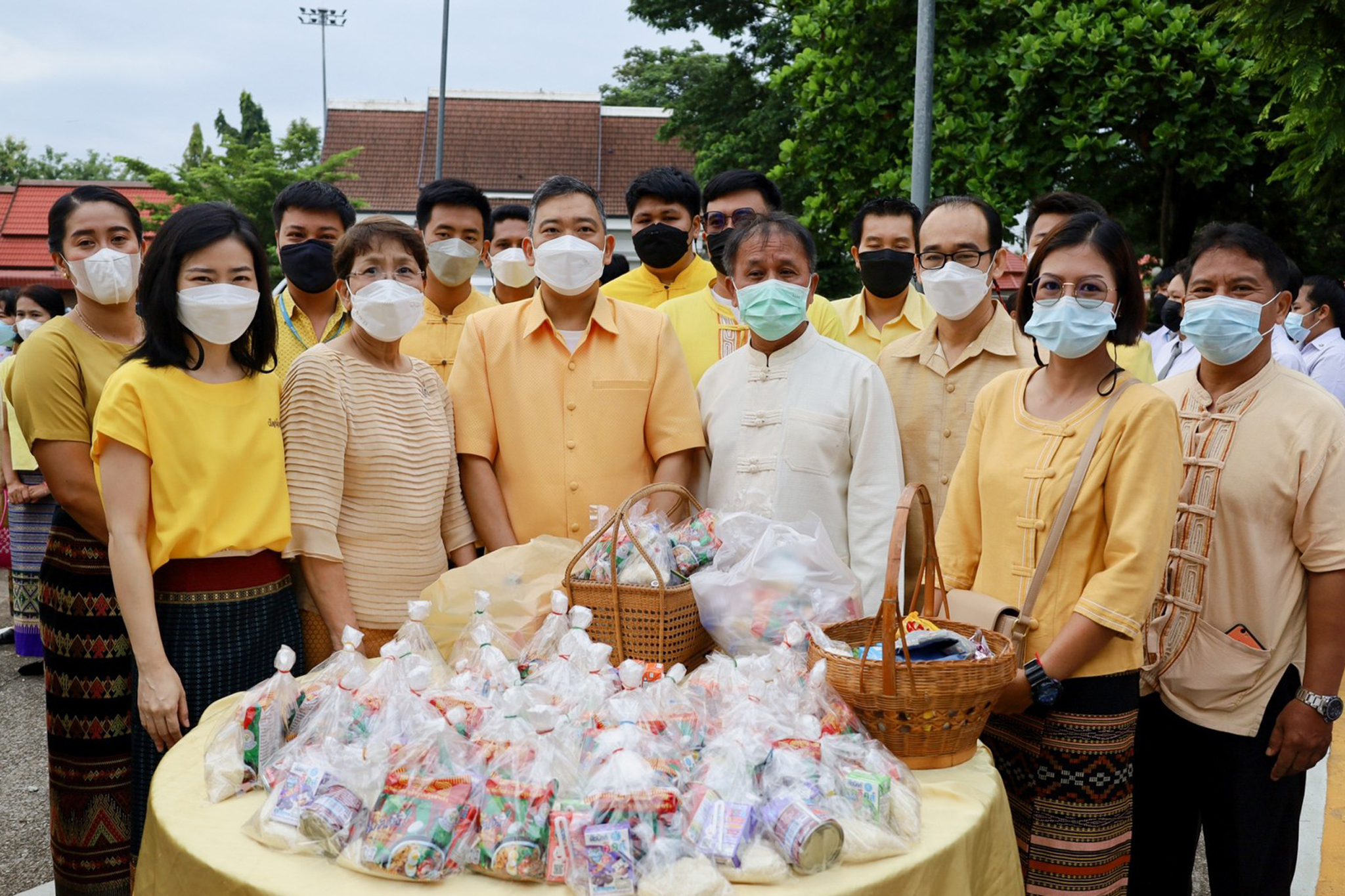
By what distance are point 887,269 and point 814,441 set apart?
1559 millimetres

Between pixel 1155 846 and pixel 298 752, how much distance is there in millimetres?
2581

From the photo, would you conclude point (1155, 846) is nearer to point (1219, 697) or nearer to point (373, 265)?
point (1219, 697)

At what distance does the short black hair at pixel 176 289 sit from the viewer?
286cm

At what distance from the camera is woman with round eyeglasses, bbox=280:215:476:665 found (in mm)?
3047

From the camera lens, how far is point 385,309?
10.5 ft

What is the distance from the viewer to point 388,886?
1.80 metres

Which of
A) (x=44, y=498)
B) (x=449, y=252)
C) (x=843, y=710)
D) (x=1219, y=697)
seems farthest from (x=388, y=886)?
(x=44, y=498)

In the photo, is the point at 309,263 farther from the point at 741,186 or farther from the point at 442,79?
the point at 442,79

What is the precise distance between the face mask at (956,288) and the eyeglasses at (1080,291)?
844 mm

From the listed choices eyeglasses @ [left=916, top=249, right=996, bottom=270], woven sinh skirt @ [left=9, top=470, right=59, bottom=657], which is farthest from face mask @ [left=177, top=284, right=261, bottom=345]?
woven sinh skirt @ [left=9, top=470, right=59, bottom=657]

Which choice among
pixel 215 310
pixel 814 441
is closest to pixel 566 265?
pixel 814 441

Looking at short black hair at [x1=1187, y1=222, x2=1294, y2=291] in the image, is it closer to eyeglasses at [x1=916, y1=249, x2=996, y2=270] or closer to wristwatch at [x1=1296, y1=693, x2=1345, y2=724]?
eyeglasses at [x1=916, y1=249, x2=996, y2=270]

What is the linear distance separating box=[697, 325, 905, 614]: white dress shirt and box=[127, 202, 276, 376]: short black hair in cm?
145

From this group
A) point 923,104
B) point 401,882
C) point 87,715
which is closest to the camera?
point 401,882
